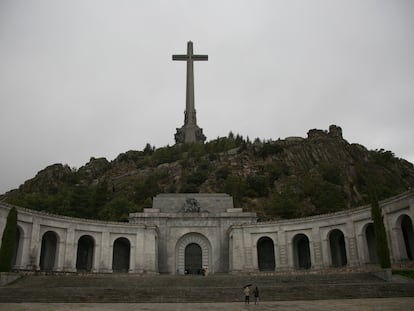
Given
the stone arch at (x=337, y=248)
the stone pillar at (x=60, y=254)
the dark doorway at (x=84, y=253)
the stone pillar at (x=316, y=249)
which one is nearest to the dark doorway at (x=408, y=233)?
the stone arch at (x=337, y=248)

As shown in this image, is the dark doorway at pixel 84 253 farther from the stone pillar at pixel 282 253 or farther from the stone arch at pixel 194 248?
the stone pillar at pixel 282 253

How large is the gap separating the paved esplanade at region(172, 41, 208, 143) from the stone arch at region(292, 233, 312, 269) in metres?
49.0

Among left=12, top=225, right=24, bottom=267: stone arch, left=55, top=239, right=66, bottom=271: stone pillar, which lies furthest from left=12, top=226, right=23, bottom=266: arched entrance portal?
left=55, top=239, right=66, bottom=271: stone pillar

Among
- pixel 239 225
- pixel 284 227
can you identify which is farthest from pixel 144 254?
pixel 284 227

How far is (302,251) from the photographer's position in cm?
4241

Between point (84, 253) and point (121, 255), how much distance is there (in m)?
3.77

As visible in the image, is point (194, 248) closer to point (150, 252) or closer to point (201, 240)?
point (201, 240)

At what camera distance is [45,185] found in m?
90.4

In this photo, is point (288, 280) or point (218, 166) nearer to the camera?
point (288, 280)

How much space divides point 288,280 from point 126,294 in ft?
38.8

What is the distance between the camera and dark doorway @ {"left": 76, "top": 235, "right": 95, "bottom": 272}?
1596 inches

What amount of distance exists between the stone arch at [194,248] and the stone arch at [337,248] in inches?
491

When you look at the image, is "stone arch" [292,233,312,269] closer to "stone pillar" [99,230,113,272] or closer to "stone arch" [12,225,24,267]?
"stone pillar" [99,230,113,272]

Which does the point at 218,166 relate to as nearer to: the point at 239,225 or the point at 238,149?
the point at 238,149
